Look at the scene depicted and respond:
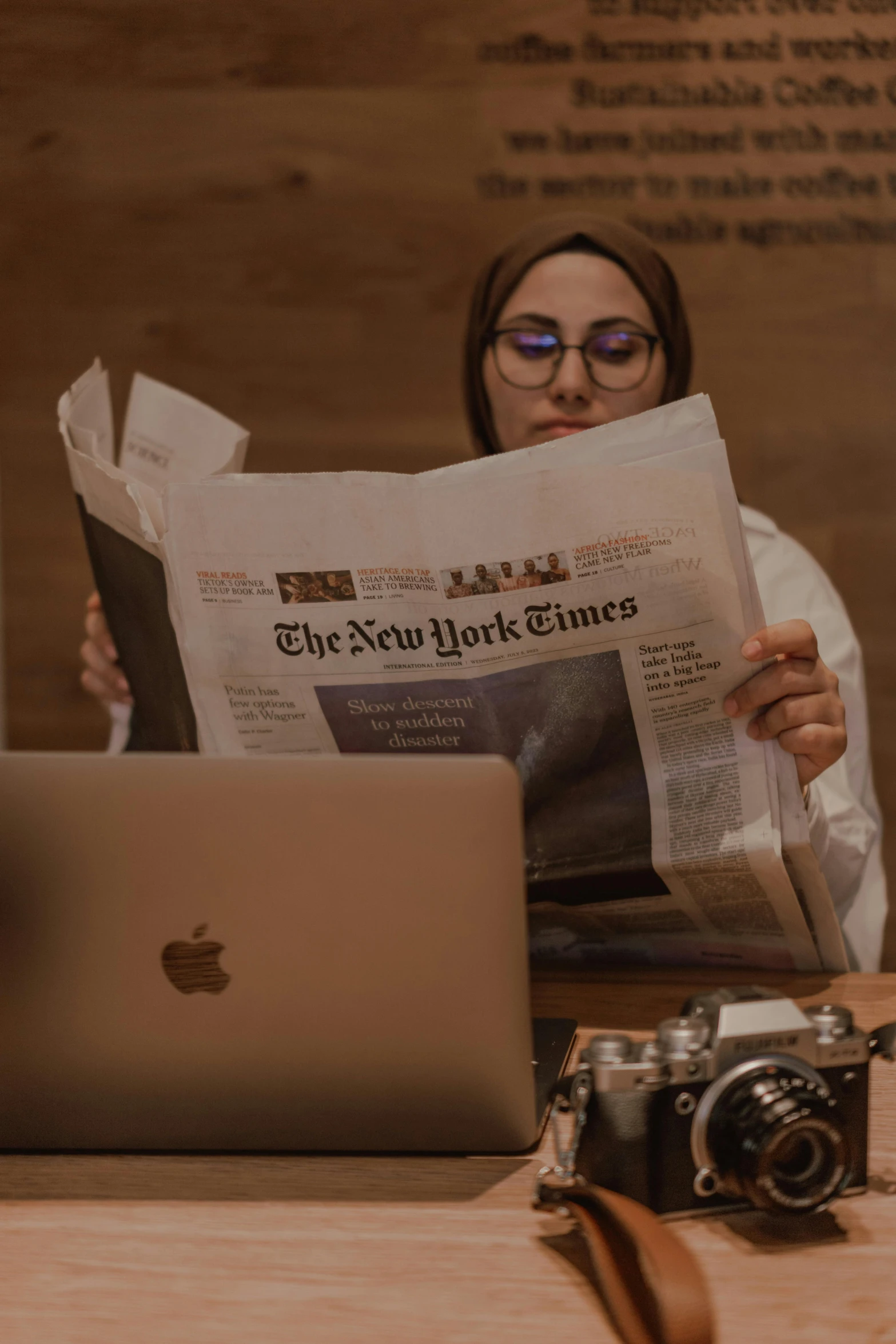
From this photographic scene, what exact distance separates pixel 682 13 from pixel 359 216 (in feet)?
1.93

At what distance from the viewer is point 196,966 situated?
1.80 feet

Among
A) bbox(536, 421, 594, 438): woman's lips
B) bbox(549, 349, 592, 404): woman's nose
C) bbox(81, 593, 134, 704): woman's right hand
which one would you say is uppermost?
bbox(549, 349, 592, 404): woman's nose

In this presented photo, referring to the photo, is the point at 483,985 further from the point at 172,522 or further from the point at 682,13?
the point at 682,13

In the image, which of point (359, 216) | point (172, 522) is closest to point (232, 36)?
point (359, 216)

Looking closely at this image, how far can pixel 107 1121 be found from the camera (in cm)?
58

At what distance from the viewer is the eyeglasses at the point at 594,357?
4.23 feet

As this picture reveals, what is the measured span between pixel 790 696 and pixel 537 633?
17cm

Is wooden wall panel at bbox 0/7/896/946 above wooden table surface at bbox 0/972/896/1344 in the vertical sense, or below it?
above

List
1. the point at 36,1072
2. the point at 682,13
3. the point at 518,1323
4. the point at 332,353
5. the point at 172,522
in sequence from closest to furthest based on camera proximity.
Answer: the point at 518,1323
the point at 36,1072
the point at 172,522
the point at 682,13
the point at 332,353

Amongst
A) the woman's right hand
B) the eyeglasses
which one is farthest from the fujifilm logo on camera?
the eyeglasses

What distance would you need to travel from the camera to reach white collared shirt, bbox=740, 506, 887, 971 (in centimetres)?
101

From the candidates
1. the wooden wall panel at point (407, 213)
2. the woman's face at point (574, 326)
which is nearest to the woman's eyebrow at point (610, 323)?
the woman's face at point (574, 326)

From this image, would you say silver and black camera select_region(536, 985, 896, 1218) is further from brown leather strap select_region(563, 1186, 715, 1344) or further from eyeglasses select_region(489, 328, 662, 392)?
eyeglasses select_region(489, 328, 662, 392)

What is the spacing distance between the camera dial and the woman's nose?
35.4 inches
